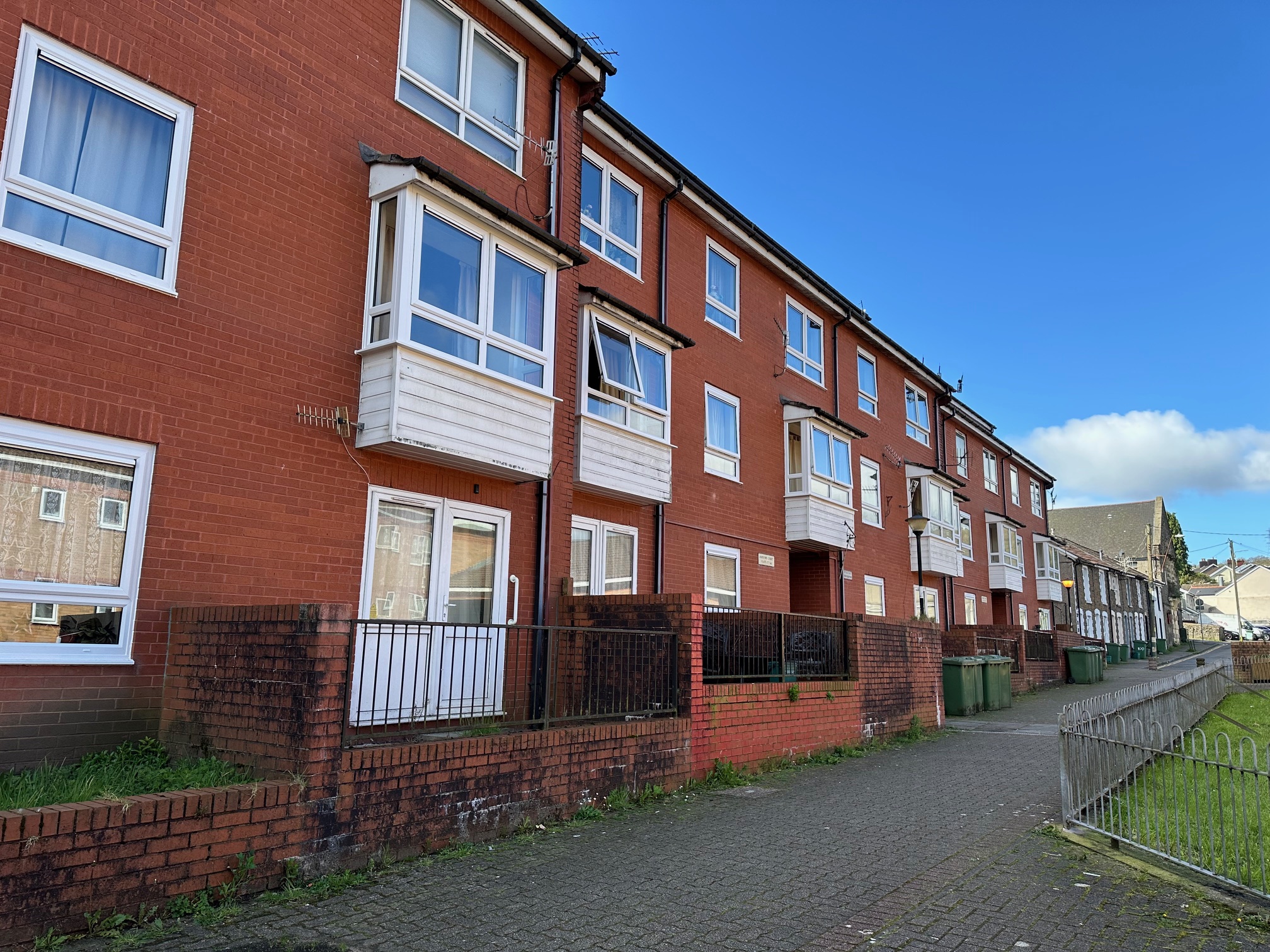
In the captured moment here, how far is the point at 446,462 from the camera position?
930cm

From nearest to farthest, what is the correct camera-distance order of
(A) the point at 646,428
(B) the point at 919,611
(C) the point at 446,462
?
1. (C) the point at 446,462
2. (A) the point at 646,428
3. (B) the point at 919,611

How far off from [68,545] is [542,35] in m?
8.47

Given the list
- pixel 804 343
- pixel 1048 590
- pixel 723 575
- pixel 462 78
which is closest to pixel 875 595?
pixel 804 343

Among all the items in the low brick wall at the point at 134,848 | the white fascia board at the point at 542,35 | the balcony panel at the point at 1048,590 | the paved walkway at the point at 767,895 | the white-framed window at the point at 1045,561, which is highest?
the white fascia board at the point at 542,35

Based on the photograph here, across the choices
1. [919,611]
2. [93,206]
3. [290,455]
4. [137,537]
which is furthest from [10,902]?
[919,611]

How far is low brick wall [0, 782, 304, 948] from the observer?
4.23 metres

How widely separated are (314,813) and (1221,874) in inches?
233

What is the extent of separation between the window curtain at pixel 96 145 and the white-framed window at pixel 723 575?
33.9 feet

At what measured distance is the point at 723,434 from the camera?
16.4 metres

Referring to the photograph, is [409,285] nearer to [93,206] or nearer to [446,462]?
[446,462]

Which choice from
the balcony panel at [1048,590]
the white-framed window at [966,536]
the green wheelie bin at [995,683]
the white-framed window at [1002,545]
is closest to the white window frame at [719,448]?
the green wheelie bin at [995,683]

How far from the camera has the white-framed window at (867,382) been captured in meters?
22.4

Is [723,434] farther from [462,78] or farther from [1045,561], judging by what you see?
[1045,561]

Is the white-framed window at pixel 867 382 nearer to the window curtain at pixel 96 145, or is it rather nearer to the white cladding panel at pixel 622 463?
the white cladding panel at pixel 622 463
